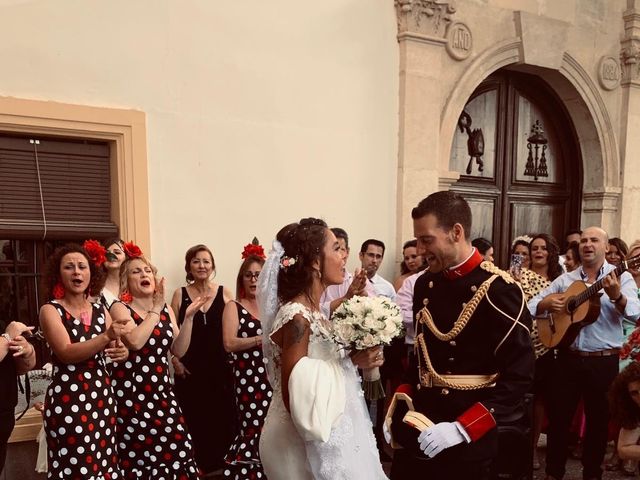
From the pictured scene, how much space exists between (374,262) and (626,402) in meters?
2.82

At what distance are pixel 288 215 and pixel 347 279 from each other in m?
0.86

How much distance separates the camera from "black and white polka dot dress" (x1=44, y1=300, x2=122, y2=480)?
3381mm

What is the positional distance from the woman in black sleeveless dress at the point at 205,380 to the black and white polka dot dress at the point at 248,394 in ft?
1.74

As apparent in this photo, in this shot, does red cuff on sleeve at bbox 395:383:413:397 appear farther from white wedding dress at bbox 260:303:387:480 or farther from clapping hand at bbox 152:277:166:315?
clapping hand at bbox 152:277:166:315

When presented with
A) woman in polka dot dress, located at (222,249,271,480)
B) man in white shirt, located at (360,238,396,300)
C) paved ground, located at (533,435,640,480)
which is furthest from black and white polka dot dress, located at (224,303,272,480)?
paved ground, located at (533,435,640,480)

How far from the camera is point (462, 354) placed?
257 centimetres

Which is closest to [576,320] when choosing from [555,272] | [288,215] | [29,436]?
[555,272]

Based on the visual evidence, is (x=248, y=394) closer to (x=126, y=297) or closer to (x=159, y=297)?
(x=159, y=297)

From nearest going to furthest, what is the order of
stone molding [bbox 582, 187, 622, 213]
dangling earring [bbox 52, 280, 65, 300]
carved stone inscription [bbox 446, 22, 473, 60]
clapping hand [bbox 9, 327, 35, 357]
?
clapping hand [bbox 9, 327, 35, 357] < dangling earring [bbox 52, 280, 65, 300] < carved stone inscription [bbox 446, 22, 473, 60] < stone molding [bbox 582, 187, 622, 213]

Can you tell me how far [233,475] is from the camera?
400 centimetres

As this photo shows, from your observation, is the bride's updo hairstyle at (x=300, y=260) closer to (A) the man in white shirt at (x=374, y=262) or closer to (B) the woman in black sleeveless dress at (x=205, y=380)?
(B) the woman in black sleeveless dress at (x=205, y=380)

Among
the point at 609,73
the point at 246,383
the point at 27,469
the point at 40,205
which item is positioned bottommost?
the point at 27,469

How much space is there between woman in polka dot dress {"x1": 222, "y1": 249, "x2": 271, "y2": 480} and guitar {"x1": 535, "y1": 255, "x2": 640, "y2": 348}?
2.22m

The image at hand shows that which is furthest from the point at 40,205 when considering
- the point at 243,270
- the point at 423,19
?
the point at 423,19
